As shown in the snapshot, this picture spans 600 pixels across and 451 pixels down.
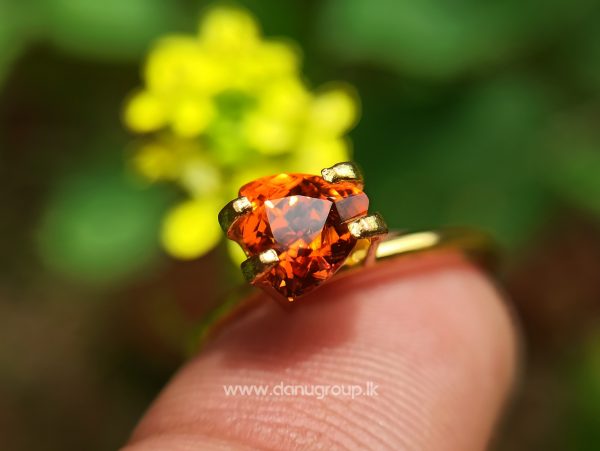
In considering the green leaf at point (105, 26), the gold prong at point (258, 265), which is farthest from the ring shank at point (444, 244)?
the green leaf at point (105, 26)

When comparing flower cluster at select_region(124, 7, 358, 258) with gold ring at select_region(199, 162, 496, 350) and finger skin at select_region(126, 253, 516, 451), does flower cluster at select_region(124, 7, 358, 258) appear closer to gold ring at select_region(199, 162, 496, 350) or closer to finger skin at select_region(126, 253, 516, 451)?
finger skin at select_region(126, 253, 516, 451)

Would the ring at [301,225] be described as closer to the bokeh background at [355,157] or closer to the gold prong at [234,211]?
the gold prong at [234,211]

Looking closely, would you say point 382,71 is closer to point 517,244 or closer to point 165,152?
point 517,244

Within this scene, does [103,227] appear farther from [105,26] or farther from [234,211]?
[234,211]

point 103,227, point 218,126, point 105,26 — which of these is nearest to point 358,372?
point 218,126

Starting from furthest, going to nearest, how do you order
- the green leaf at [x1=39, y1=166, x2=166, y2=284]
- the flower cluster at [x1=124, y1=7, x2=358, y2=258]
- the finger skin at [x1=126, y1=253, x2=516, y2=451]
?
1. the green leaf at [x1=39, y1=166, x2=166, y2=284]
2. the flower cluster at [x1=124, y1=7, x2=358, y2=258]
3. the finger skin at [x1=126, y1=253, x2=516, y2=451]

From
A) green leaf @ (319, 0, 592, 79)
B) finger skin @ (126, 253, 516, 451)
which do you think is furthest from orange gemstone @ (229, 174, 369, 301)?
green leaf @ (319, 0, 592, 79)
